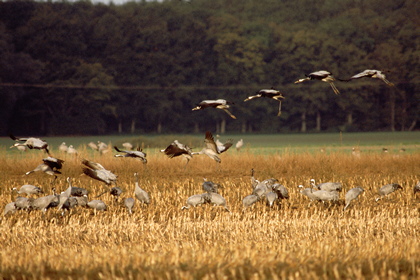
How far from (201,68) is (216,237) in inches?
3184

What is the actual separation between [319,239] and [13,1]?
7930cm

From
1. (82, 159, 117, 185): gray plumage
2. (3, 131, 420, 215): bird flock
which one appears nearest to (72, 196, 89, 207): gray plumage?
(3, 131, 420, 215): bird flock

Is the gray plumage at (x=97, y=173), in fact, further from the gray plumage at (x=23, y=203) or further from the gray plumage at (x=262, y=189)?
the gray plumage at (x=262, y=189)

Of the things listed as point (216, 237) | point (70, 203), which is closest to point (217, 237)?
point (216, 237)

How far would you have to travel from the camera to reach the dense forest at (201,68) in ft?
263

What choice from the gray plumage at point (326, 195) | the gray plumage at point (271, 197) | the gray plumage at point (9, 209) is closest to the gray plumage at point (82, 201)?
the gray plumage at point (9, 209)

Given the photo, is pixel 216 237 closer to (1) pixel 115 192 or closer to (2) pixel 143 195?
(2) pixel 143 195

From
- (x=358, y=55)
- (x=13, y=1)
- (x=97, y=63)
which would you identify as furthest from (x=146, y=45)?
(x=358, y=55)

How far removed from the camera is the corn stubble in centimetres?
899

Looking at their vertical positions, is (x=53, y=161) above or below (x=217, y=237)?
above

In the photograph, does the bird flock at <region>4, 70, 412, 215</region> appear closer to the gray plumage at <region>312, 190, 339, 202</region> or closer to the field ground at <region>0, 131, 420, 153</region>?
the gray plumage at <region>312, 190, 339, 202</region>

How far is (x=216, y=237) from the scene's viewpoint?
39.4 feet

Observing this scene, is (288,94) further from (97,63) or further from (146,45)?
(97,63)

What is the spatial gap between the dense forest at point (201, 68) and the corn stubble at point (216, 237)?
195 feet
